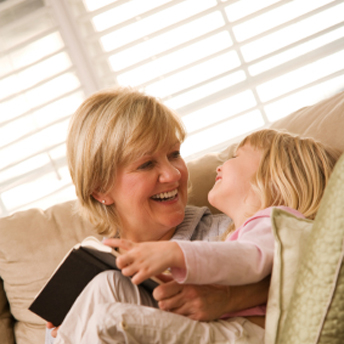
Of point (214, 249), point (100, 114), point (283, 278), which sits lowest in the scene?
point (283, 278)

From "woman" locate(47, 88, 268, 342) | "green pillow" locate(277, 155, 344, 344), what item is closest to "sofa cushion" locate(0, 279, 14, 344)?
"woman" locate(47, 88, 268, 342)

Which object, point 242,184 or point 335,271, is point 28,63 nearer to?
point 242,184

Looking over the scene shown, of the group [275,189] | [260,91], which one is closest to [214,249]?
[275,189]

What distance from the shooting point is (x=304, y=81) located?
8.23 ft

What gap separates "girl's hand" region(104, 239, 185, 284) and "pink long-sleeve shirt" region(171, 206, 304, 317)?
22 mm

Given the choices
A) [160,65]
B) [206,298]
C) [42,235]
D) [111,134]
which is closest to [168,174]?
[111,134]

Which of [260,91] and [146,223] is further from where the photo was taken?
[260,91]

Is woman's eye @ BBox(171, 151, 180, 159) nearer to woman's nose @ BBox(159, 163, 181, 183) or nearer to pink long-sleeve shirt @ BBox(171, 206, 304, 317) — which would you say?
woman's nose @ BBox(159, 163, 181, 183)

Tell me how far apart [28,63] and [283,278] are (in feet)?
7.44

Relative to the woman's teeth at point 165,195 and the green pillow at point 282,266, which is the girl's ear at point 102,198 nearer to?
the woman's teeth at point 165,195

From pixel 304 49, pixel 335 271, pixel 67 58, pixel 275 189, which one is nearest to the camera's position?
pixel 335 271

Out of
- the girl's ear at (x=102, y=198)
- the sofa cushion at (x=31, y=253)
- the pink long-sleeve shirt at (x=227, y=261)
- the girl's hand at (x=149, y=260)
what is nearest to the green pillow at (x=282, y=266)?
the pink long-sleeve shirt at (x=227, y=261)

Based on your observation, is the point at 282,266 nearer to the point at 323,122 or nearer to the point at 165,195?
the point at 165,195

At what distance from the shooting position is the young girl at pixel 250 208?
84 cm
